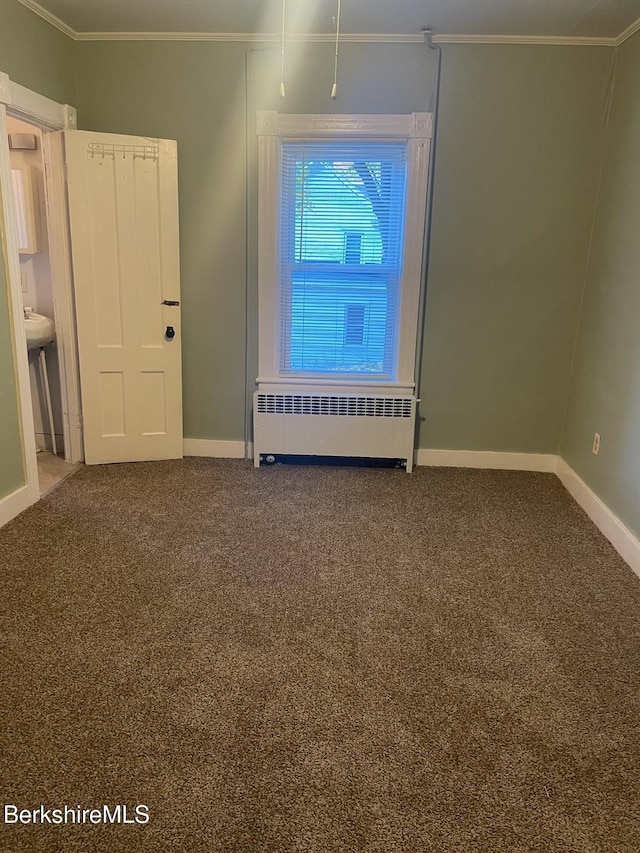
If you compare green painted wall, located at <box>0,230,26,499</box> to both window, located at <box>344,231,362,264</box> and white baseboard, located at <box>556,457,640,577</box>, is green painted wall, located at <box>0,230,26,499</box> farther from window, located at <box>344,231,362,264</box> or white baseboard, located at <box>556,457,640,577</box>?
white baseboard, located at <box>556,457,640,577</box>

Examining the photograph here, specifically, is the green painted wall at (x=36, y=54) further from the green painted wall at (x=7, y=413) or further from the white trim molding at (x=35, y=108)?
the green painted wall at (x=7, y=413)

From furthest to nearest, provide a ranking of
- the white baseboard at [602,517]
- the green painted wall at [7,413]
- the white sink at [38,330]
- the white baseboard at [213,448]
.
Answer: the white baseboard at [213,448] < the white sink at [38,330] < the green painted wall at [7,413] < the white baseboard at [602,517]

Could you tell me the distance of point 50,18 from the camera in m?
3.27

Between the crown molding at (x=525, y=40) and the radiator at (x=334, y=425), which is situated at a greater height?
the crown molding at (x=525, y=40)

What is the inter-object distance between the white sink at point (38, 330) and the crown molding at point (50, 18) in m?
1.69

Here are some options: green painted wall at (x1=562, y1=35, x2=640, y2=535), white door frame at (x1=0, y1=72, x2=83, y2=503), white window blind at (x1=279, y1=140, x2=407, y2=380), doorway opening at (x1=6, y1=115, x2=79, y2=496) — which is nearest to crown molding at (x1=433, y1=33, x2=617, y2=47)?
green painted wall at (x1=562, y1=35, x2=640, y2=535)

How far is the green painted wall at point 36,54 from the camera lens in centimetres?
292

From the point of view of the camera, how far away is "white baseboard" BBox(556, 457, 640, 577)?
2.85m

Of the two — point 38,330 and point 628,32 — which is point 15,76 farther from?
point 628,32

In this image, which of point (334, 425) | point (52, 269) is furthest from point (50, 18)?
point (334, 425)

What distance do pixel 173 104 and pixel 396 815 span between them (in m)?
3.86

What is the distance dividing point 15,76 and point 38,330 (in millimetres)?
1391

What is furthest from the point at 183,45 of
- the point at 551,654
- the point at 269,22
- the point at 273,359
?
the point at 551,654

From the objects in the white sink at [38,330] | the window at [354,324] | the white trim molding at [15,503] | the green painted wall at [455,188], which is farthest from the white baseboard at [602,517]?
the white sink at [38,330]
